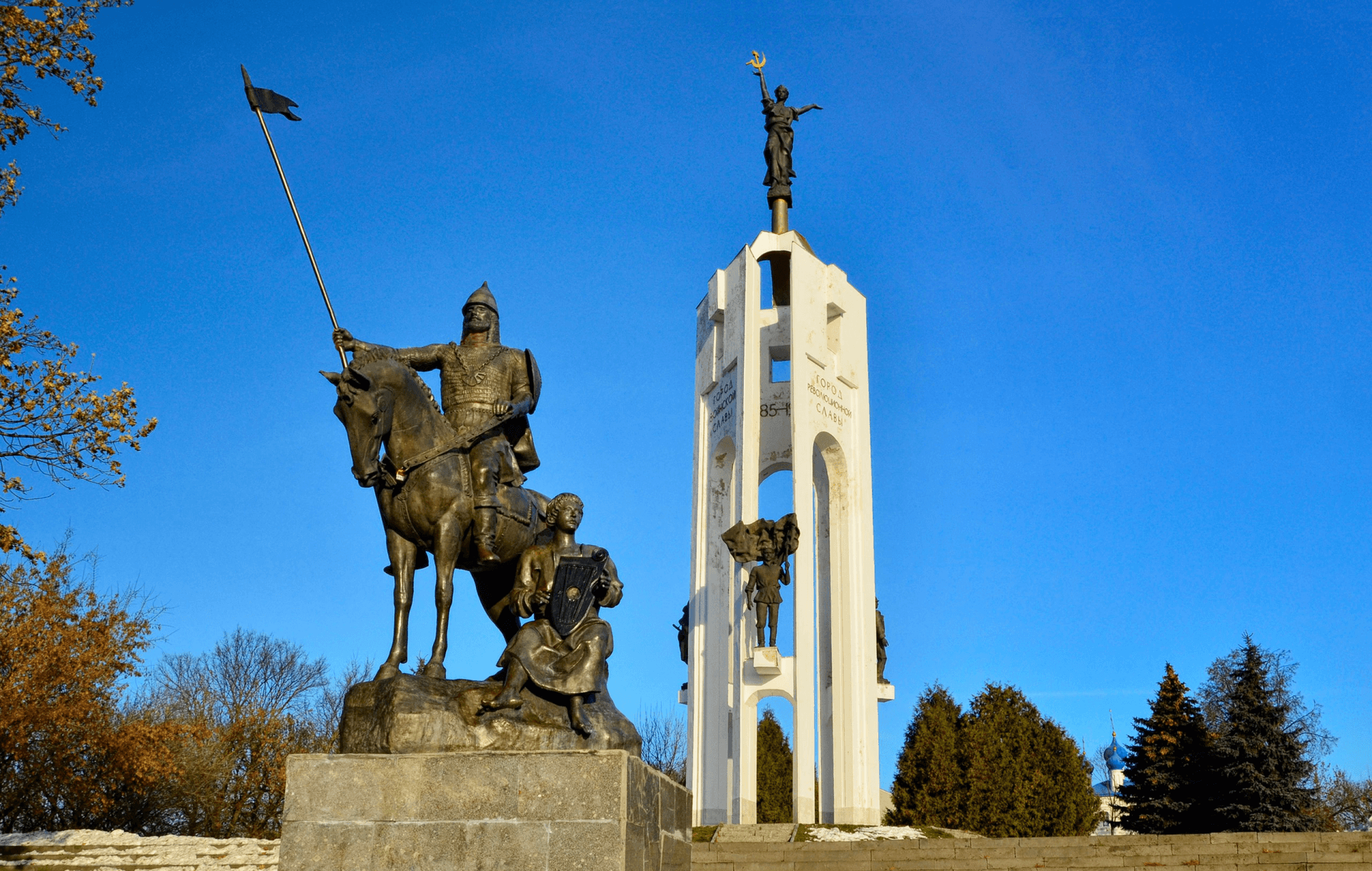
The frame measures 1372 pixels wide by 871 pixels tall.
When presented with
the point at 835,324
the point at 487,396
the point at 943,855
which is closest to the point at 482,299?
the point at 487,396

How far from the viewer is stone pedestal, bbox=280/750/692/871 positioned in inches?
240

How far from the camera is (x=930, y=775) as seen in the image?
110ft

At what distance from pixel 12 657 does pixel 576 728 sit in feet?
64.6

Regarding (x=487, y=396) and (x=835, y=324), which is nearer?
(x=487, y=396)

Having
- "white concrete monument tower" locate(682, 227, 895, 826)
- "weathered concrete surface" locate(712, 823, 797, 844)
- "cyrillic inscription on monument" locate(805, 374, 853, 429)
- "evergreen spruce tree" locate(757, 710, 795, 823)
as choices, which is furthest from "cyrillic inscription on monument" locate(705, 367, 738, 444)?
"evergreen spruce tree" locate(757, 710, 795, 823)

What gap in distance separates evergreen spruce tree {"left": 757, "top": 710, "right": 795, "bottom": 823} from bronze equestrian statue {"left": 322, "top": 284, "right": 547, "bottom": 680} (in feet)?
94.6

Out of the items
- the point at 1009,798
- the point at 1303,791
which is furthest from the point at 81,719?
the point at 1303,791

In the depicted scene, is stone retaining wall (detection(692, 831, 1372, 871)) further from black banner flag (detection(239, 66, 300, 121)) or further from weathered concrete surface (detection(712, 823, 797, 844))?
black banner flag (detection(239, 66, 300, 121))

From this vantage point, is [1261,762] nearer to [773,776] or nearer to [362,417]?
[773,776]

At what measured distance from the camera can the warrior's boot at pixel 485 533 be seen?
750 centimetres

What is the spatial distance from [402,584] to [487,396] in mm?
1355

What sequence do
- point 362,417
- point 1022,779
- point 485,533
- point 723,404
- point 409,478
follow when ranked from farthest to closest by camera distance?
point 1022,779, point 723,404, point 485,533, point 409,478, point 362,417

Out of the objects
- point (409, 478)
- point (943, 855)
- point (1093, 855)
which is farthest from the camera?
point (943, 855)

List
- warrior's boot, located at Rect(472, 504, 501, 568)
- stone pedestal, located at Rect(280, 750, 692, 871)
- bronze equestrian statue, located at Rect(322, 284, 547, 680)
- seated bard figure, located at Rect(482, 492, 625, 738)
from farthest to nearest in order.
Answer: warrior's boot, located at Rect(472, 504, 501, 568) → bronze equestrian statue, located at Rect(322, 284, 547, 680) → seated bard figure, located at Rect(482, 492, 625, 738) → stone pedestal, located at Rect(280, 750, 692, 871)
